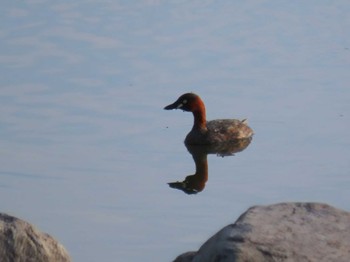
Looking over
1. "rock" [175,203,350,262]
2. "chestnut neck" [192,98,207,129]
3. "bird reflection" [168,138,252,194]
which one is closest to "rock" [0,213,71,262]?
"rock" [175,203,350,262]

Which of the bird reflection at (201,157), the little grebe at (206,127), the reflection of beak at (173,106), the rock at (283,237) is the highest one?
the rock at (283,237)

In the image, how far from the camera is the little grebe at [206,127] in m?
15.7

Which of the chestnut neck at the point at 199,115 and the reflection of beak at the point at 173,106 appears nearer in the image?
the reflection of beak at the point at 173,106

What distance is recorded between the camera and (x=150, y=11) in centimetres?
2184

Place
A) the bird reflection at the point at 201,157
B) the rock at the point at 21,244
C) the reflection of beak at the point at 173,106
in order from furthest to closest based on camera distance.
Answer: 1. the reflection of beak at the point at 173,106
2. the bird reflection at the point at 201,157
3. the rock at the point at 21,244

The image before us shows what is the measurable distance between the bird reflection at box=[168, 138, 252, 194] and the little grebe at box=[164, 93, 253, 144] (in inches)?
3.8

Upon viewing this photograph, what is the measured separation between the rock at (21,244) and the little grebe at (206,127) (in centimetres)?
815

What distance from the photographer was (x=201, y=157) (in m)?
15.1

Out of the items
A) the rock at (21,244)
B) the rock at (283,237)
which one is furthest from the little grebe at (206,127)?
the rock at (283,237)

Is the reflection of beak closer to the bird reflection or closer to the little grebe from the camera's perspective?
the little grebe

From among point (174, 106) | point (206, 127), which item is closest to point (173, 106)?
point (174, 106)

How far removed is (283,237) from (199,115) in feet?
32.6

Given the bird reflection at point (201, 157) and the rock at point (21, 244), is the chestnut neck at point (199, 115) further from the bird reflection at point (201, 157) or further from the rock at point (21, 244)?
the rock at point (21, 244)

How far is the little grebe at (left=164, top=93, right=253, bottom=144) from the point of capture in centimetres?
1569
